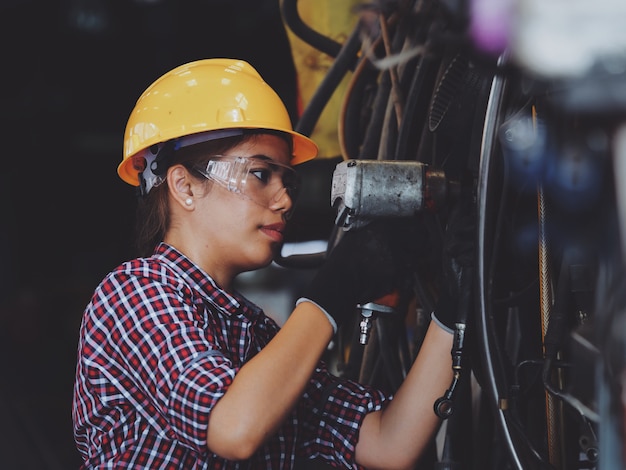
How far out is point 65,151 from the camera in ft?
12.6

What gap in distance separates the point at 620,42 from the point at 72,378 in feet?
12.8

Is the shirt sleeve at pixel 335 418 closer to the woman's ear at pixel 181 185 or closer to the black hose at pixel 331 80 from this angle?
the woman's ear at pixel 181 185

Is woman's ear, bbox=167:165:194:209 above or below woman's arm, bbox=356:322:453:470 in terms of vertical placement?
above

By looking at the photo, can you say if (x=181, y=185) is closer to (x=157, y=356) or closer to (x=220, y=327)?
(x=220, y=327)

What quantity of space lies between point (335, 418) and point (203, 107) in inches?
28.5

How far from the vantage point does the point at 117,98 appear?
3453 mm

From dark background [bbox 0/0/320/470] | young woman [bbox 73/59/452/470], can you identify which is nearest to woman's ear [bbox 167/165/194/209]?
young woman [bbox 73/59/452/470]

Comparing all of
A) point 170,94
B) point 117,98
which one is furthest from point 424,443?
point 117,98

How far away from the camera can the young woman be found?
137 centimetres

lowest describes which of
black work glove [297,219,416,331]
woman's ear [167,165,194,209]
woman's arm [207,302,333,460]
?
woman's arm [207,302,333,460]

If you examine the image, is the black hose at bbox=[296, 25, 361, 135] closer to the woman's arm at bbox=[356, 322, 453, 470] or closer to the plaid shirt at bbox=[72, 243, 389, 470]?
the plaid shirt at bbox=[72, 243, 389, 470]

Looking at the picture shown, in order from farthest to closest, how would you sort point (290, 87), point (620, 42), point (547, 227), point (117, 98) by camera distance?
1. point (117, 98)
2. point (290, 87)
3. point (547, 227)
4. point (620, 42)

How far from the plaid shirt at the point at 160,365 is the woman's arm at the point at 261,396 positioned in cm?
2

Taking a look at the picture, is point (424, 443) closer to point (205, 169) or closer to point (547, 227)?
point (547, 227)
